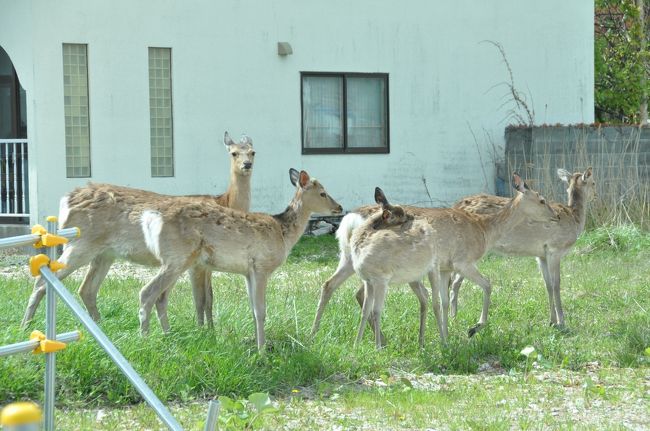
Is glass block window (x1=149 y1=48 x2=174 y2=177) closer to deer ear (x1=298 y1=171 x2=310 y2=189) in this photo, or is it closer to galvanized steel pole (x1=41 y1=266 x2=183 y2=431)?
deer ear (x1=298 y1=171 x2=310 y2=189)

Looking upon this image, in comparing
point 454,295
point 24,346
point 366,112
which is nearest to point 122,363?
point 24,346

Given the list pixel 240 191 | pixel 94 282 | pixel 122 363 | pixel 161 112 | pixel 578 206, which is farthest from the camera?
pixel 161 112

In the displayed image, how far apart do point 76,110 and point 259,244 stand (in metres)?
8.93

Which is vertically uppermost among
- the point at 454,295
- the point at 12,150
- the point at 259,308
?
the point at 12,150

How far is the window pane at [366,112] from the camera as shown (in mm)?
19406

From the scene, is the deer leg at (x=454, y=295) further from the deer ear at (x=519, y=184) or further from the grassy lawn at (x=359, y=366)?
the deer ear at (x=519, y=184)

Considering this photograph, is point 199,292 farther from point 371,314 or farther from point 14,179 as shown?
point 14,179

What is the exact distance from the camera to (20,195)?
57.9ft

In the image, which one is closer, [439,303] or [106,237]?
[106,237]

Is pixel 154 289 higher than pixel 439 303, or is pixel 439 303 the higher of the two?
pixel 154 289

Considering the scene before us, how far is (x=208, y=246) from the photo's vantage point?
29.1 feet

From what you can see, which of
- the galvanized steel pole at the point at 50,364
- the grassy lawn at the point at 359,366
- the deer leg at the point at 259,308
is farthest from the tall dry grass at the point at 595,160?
the galvanized steel pole at the point at 50,364

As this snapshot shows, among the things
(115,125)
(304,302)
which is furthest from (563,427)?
(115,125)

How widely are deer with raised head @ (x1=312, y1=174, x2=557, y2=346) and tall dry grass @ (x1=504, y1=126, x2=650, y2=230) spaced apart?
6.90 metres
